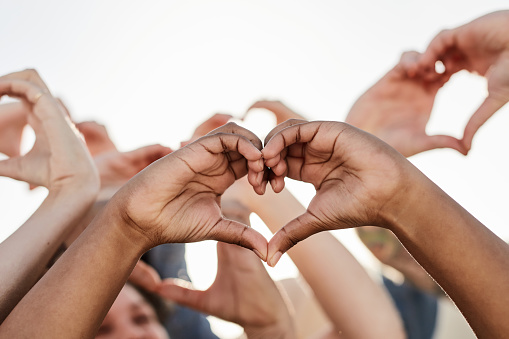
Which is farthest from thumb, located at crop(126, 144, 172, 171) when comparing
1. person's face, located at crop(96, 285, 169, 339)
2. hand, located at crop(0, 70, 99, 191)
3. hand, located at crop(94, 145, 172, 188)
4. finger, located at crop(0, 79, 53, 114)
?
person's face, located at crop(96, 285, 169, 339)

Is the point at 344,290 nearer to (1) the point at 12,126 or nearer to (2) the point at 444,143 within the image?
(2) the point at 444,143

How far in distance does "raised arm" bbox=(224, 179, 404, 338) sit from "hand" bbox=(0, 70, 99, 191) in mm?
853

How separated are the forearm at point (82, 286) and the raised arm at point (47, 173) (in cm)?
29

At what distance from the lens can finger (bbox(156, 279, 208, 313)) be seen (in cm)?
175

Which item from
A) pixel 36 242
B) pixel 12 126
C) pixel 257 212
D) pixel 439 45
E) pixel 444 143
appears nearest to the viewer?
pixel 36 242

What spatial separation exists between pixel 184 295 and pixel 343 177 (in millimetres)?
1073

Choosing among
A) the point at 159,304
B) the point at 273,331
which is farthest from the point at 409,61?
the point at 159,304

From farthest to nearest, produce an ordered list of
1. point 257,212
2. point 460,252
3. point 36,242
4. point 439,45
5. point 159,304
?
point 159,304, point 257,212, point 439,45, point 36,242, point 460,252

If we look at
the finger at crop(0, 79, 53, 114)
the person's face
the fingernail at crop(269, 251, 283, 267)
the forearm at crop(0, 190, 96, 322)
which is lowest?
the person's face

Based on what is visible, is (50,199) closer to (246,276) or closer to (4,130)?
(4,130)

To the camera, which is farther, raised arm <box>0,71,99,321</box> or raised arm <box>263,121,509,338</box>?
raised arm <box>0,71,99,321</box>

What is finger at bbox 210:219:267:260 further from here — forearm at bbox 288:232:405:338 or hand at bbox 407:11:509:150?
hand at bbox 407:11:509:150

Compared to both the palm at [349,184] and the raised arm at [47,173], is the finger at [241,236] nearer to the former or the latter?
the palm at [349,184]

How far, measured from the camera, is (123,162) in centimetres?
163
